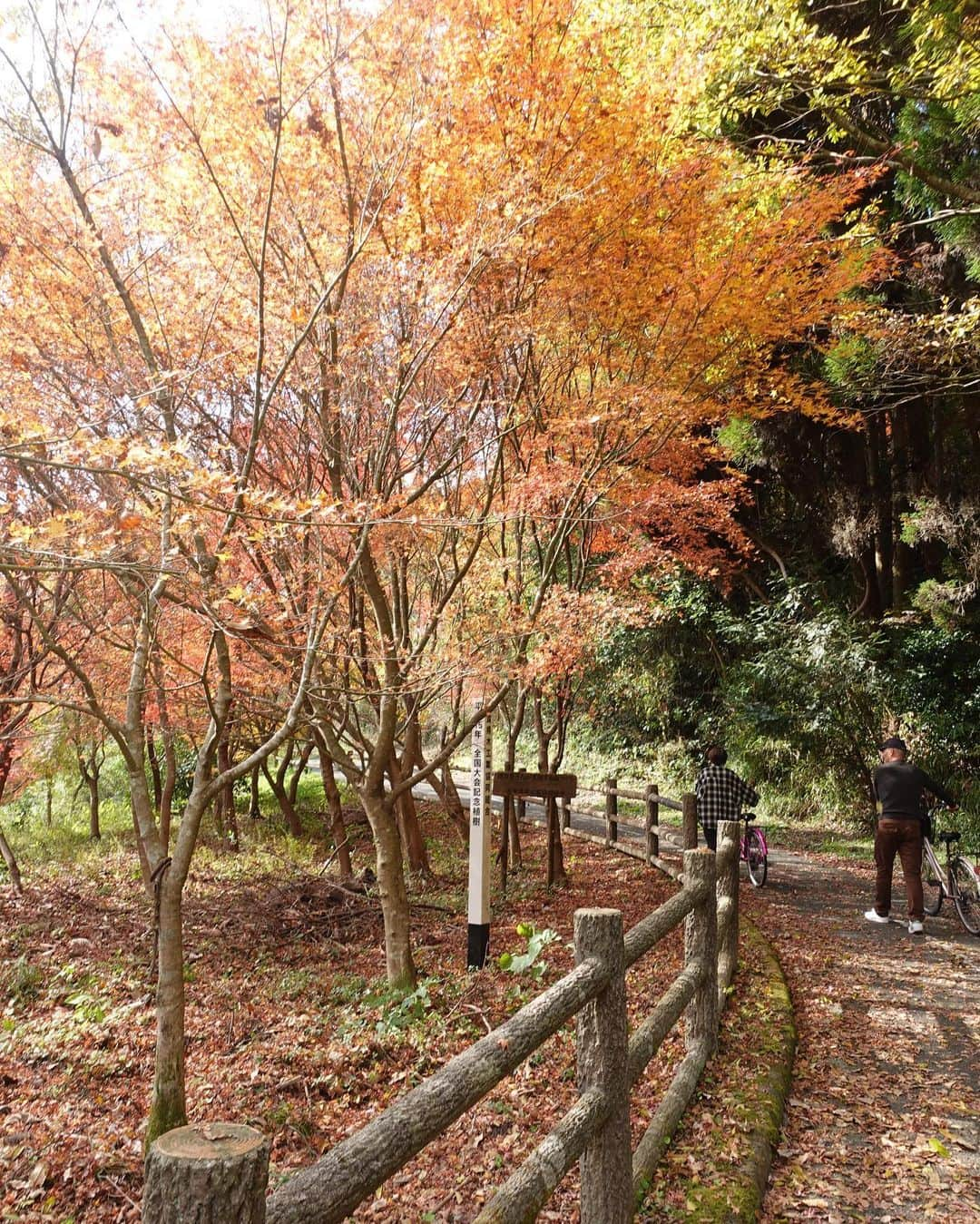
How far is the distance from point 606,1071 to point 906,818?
6192mm

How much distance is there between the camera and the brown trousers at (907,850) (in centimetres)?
805

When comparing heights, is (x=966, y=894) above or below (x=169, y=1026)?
above

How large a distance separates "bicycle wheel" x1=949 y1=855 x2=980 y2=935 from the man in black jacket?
17.9 inches

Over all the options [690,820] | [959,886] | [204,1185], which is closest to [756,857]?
[690,820]

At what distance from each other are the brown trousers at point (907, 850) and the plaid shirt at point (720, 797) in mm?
2110

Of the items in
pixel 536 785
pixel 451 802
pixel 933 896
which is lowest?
pixel 933 896

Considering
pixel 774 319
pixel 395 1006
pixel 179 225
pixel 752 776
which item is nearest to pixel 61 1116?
pixel 395 1006

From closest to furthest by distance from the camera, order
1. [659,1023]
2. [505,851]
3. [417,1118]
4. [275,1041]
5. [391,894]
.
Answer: [417,1118] < [659,1023] < [275,1041] < [391,894] < [505,851]

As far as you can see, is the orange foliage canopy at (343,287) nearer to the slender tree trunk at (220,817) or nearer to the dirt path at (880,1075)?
the dirt path at (880,1075)

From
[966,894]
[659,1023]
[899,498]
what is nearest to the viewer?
[659,1023]

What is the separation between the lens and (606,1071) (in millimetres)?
3148

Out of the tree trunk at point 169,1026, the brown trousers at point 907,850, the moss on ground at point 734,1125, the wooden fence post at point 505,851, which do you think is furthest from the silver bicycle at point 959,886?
the tree trunk at point 169,1026

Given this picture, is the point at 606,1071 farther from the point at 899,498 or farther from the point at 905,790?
the point at 899,498

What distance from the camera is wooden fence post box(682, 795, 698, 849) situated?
34.3ft
